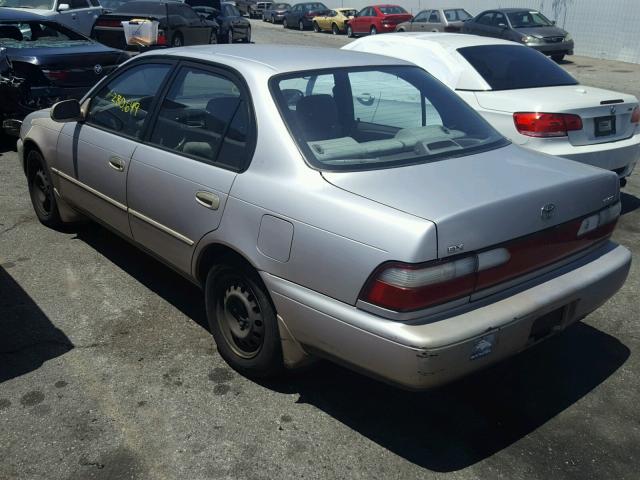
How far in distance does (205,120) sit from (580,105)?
345cm

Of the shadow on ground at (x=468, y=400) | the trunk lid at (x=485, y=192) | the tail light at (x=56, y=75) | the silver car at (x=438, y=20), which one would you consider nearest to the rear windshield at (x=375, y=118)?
the trunk lid at (x=485, y=192)

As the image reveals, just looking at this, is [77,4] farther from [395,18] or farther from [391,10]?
[391,10]

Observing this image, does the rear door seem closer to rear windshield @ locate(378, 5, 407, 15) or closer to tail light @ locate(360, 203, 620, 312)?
tail light @ locate(360, 203, 620, 312)

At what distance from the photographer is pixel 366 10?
31.2 m

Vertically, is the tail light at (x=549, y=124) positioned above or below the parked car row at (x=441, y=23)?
above

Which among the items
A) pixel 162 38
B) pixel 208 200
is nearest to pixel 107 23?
pixel 162 38

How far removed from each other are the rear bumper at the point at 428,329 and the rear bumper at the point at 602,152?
257 centimetres

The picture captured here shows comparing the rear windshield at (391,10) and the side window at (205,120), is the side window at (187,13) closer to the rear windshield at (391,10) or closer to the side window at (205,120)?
the rear windshield at (391,10)

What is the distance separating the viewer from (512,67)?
6344 mm

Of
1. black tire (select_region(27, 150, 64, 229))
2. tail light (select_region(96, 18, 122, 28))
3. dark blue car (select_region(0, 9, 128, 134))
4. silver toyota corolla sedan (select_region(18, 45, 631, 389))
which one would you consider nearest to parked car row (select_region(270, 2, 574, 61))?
tail light (select_region(96, 18, 122, 28))

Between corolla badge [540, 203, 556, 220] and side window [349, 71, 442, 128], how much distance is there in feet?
3.14

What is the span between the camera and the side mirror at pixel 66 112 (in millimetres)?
4484

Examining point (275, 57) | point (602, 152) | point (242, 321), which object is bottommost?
point (242, 321)

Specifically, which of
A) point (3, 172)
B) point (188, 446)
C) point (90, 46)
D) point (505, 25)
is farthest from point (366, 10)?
point (188, 446)
